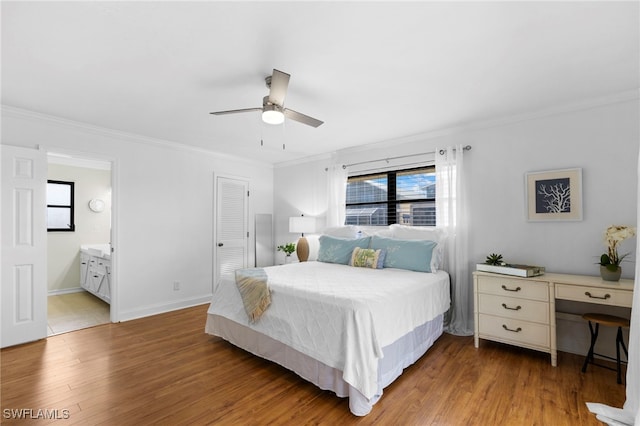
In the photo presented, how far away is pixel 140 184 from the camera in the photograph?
4.13m

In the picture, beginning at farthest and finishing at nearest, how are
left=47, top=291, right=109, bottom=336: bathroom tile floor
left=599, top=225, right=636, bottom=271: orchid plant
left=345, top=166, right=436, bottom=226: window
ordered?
1. left=345, top=166, right=436, bottom=226: window
2. left=47, top=291, right=109, bottom=336: bathroom tile floor
3. left=599, top=225, right=636, bottom=271: orchid plant

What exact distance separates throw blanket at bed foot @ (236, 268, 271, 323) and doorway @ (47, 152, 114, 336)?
9.10ft

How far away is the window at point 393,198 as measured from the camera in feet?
13.3

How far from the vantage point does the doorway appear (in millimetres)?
4793

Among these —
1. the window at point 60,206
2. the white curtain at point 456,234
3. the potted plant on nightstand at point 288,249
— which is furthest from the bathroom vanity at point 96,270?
the white curtain at point 456,234

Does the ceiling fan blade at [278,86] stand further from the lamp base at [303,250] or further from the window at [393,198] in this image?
the lamp base at [303,250]

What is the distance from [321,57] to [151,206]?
3.36m

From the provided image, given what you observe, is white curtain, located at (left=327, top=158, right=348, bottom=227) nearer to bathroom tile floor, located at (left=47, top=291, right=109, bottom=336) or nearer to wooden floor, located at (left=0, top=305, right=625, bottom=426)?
wooden floor, located at (left=0, top=305, right=625, bottom=426)

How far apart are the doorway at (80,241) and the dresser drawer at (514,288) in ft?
16.6

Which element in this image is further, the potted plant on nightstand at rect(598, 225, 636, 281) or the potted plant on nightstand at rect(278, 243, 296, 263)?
the potted plant on nightstand at rect(278, 243, 296, 263)

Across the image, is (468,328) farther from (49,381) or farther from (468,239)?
(49,381)

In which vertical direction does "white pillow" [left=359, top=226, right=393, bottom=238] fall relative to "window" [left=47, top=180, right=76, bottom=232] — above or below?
below

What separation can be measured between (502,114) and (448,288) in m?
2.05

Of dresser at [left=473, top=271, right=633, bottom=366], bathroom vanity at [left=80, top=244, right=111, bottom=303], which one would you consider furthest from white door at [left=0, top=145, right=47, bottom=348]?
dresser at [left=473, top=271, right=633, bottom=366]
